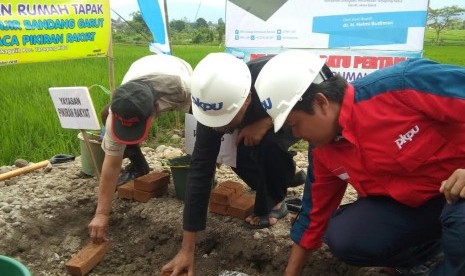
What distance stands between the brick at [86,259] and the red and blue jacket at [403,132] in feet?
3.97

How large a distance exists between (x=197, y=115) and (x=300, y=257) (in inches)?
28.3

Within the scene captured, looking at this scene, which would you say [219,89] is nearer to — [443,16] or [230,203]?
[230,203]

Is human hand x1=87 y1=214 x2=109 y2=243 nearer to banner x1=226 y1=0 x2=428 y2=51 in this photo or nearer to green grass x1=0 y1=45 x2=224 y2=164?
green grass x1=0 y1=45 x2=224 y2=164

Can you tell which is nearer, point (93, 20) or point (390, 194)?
point (390, 194)

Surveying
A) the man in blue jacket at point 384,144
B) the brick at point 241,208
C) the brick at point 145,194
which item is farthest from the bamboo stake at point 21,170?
the man in blue jacket at point 384,144

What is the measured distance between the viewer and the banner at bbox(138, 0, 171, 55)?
3855mm

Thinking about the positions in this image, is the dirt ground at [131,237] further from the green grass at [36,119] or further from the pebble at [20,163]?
the green grass at [36,119]

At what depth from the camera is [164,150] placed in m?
3.82

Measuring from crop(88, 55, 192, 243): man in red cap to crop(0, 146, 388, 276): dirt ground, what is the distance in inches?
11.0

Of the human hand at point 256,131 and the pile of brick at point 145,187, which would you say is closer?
the human hand at point 256,131

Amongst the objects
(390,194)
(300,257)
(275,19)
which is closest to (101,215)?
(300,257)

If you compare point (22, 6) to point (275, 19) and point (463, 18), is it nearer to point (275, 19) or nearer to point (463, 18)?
point (275, 19)

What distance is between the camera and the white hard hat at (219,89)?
1721mm

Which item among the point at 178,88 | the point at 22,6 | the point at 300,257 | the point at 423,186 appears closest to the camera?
the point at 423,186
